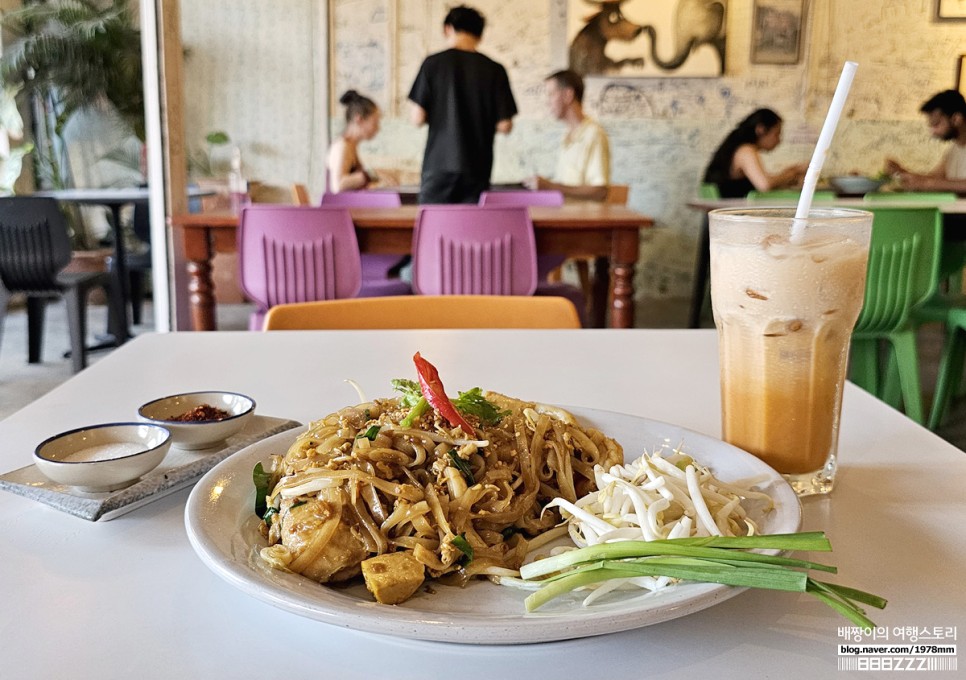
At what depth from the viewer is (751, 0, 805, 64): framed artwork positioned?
684 centimetres

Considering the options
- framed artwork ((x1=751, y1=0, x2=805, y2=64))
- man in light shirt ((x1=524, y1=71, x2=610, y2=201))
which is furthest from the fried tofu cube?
framed artwork ((x1=751, y1=0, x2=805, y2=64))

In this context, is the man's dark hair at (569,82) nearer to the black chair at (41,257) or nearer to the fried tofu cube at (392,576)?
the black chair at (41,257)

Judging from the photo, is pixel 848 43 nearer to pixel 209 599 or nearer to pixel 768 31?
pixel 768 31

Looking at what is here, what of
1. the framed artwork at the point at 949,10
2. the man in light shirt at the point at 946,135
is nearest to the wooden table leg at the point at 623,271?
the man in light shirt at the point at 946,135

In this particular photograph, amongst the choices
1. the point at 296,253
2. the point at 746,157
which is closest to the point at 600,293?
the point at 296,253

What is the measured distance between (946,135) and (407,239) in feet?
18.4

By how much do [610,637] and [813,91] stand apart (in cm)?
736

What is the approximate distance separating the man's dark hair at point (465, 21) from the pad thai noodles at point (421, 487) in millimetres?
3697

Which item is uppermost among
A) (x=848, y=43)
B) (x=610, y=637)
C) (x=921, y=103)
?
(x=848, y=43)

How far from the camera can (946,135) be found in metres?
6.87

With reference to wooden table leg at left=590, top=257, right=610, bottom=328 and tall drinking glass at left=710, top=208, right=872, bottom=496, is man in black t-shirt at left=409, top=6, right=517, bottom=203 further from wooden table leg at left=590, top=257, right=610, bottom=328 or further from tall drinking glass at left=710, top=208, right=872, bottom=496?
tall drinking glass at left=710, top=208, right=872, bottom=496

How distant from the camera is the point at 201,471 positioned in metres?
0.85

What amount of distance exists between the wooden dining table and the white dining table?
2.28 metres

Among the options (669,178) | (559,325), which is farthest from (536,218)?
(669,178)
